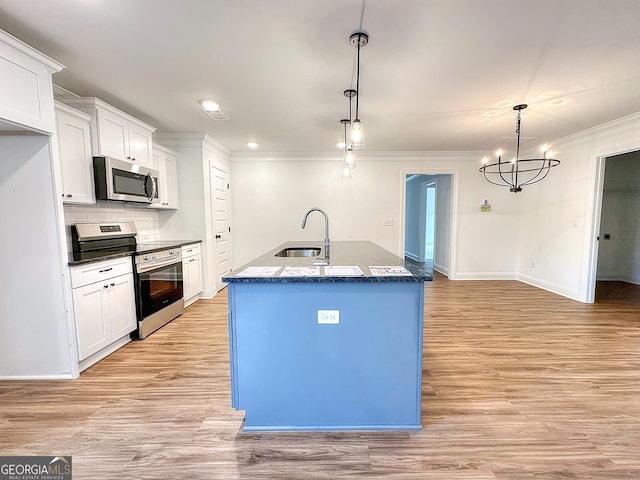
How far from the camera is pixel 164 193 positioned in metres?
3.87

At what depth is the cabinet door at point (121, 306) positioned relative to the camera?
2631mm

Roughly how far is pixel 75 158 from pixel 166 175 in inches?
55.9

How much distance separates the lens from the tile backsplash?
2771 millimetres

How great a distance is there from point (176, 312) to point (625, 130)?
6058mm

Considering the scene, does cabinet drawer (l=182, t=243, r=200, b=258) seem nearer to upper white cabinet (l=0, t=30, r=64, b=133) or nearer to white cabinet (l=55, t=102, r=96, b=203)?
white cabinet (l=55, t=102, r=96, b=203)

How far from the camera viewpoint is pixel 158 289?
127 inches

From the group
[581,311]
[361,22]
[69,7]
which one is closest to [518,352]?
[581,311]

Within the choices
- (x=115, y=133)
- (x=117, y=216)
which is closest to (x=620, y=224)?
(x=115, y=133)

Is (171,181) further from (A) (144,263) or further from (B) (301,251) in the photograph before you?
(B) (301,251)

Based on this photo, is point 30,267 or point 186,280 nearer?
point 30,267

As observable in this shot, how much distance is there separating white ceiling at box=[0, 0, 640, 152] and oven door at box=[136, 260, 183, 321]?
6.02 ft

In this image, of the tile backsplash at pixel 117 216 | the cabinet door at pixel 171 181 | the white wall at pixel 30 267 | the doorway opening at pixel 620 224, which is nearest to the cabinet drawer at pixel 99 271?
the white wall at pixel 30 267

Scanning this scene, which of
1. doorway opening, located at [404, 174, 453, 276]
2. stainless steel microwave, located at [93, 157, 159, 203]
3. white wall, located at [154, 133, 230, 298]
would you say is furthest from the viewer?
Result: doorway opening, located at [404, 174, 453, 276]

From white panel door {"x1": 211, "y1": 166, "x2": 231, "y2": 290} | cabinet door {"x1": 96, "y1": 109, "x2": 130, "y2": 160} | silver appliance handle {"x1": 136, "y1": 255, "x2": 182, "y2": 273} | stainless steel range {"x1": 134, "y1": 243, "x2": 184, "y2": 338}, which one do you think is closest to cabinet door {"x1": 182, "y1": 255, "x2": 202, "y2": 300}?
stainless steel range {"x1": 134, "y1": 243, "x2": 184, "y2": 338}
